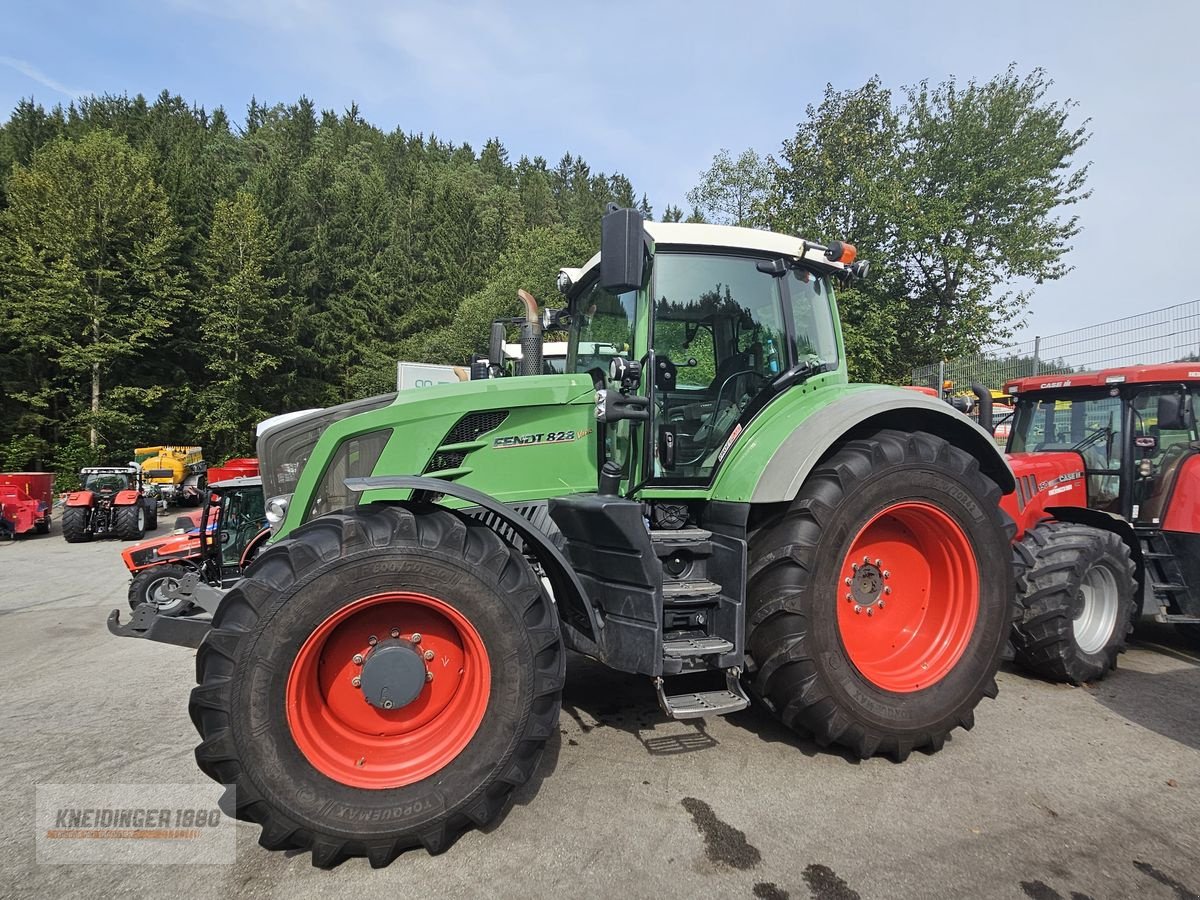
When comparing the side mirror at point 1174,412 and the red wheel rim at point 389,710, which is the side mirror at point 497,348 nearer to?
the red wheel rim at point 389,710

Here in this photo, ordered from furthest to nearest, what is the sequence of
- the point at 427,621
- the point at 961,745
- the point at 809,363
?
the point at 809,363 < the point at 961,745 < the point at 427,621

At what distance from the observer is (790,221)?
17734 millimetres

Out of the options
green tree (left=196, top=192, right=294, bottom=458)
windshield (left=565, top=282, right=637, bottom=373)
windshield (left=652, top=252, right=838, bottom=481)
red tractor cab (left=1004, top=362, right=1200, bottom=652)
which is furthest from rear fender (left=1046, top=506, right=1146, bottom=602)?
green tree (left=196, top=192, right=294, bottom=458)

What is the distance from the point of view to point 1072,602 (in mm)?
4344

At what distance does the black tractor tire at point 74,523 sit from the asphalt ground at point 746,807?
381 inches

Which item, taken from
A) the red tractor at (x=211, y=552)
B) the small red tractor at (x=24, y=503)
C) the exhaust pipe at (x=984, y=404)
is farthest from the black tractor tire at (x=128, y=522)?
the exhaust pipe at (x=984, y=404)

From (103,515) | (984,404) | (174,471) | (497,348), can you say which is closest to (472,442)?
(497,348)

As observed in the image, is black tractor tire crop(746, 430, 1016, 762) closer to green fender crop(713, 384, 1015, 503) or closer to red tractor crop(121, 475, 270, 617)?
green fender crop(713, 384, 1015, 503)

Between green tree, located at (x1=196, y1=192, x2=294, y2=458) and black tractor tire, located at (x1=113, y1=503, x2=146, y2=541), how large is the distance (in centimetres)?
1519

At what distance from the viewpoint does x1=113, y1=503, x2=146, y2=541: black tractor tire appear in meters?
12.9

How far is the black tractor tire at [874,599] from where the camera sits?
3078 millimetres

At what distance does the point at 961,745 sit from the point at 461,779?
2.58m

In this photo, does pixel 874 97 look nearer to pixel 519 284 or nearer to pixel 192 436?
pixel 519 284

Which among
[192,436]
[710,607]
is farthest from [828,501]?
[192,436]
